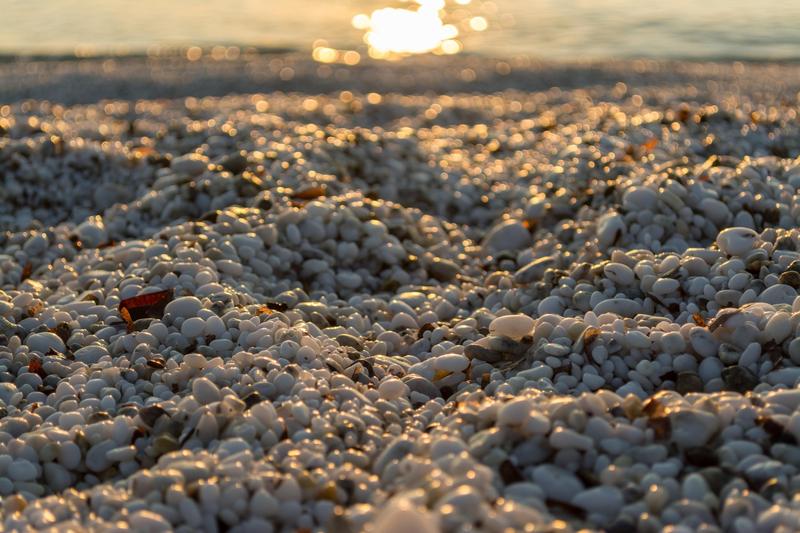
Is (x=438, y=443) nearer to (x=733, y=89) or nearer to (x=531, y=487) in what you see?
(x=531, y=487)

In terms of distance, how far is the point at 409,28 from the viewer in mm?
16469

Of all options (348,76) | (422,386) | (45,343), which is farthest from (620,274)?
(348,76)

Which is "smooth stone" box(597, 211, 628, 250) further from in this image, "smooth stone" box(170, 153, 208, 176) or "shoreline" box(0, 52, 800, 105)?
"shoreline" box(0, 52, 800, 105)

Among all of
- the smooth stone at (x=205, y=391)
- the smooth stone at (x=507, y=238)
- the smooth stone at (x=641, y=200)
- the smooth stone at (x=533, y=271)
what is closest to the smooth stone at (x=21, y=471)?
the smooth stone at (x=205, y=391)

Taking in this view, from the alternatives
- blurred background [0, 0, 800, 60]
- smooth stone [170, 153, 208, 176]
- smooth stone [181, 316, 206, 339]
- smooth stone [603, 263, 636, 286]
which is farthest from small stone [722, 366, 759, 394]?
blurred background [0, 0, 800, 60]

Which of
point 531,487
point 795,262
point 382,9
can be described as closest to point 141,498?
point 531,487

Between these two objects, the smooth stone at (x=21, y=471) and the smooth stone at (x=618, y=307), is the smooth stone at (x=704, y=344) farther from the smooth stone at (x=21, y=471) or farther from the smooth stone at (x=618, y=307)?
the smooth stone at (x=21, y=471)

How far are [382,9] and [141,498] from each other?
17034 mm

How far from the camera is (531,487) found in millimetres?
1739

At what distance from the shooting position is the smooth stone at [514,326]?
8.61 feet

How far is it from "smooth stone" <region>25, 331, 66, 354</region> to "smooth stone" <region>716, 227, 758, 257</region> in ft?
7.66

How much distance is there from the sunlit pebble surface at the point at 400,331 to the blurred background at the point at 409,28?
343 inches

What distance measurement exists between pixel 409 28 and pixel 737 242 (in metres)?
14.3

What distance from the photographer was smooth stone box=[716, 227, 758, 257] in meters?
2.96
